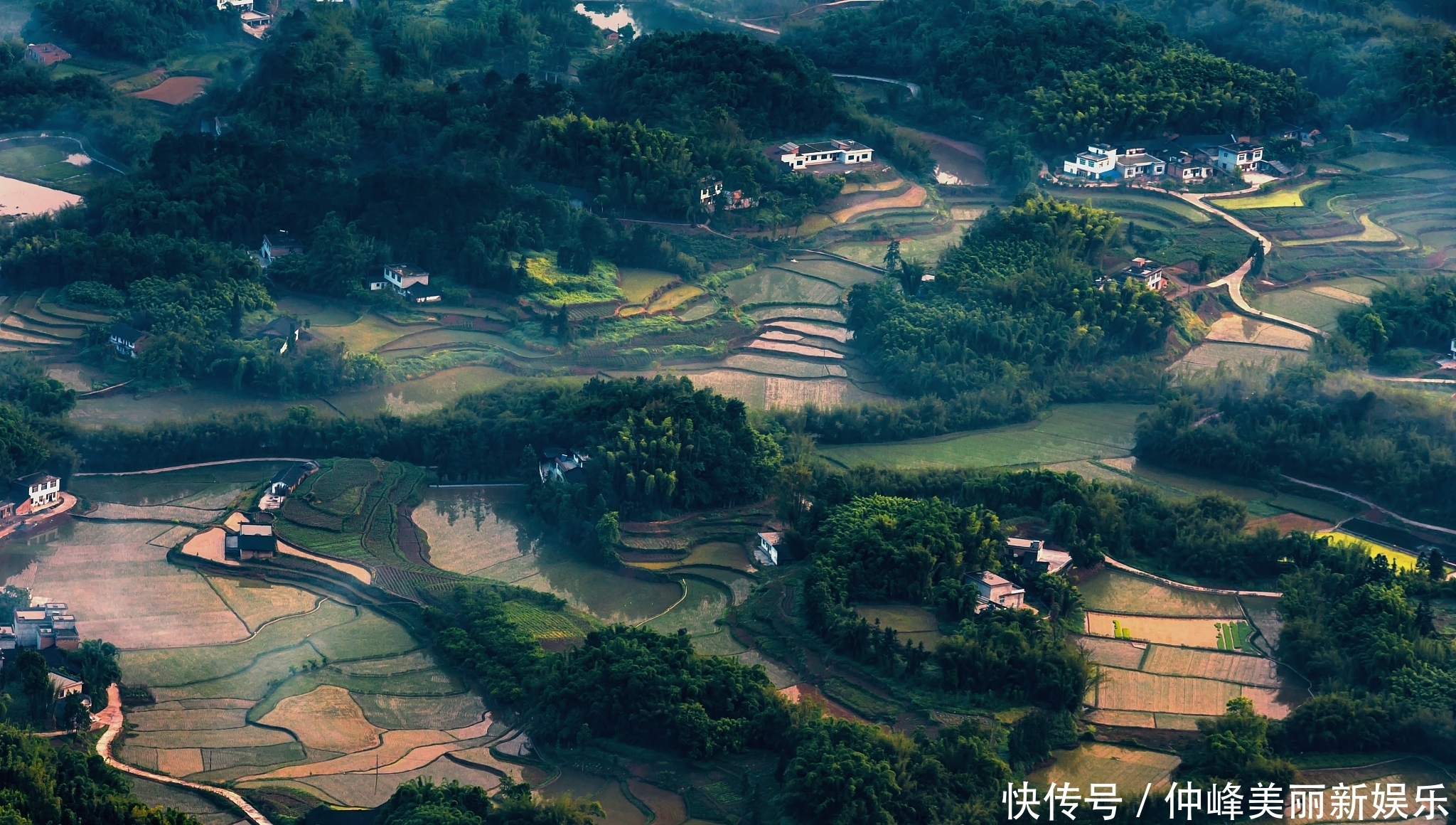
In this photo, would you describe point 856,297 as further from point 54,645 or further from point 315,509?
point 54,645

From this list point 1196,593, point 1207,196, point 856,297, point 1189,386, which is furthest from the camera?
point 1207,196

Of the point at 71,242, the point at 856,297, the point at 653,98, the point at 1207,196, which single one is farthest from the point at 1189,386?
the point at 71,242

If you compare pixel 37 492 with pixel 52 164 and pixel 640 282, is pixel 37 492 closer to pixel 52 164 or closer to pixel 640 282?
pixel 640 282

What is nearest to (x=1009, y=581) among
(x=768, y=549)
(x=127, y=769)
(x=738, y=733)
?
(x=768, y=549)

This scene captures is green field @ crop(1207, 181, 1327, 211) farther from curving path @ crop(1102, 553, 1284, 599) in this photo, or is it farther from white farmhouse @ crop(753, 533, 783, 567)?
white farmhouse @ crop(753, 533, 783, 567)

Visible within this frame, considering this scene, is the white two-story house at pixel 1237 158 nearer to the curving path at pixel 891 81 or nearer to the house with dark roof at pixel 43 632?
the curving path at pixel 891 81

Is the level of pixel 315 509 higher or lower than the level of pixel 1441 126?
Result: lower

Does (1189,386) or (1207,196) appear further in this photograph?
(1207,196)
